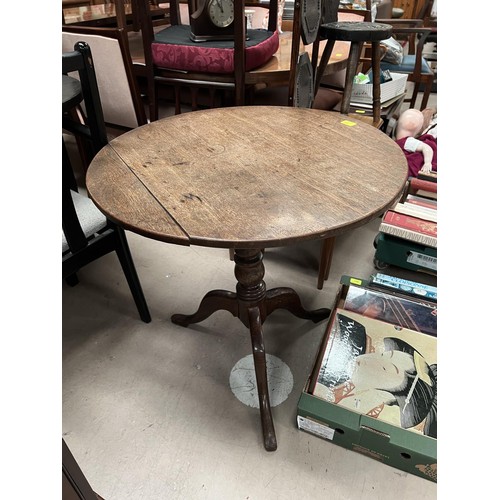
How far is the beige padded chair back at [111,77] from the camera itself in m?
1.48

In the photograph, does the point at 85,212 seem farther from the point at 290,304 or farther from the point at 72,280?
the point at 290,304

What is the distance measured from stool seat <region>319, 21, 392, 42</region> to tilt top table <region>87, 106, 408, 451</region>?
392mm

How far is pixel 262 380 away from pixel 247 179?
63cm

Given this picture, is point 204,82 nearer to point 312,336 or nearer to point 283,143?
point 283,143

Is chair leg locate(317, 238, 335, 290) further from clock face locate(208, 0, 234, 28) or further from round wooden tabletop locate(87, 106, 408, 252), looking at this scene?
clock face locate(208, 0, 234, 28)

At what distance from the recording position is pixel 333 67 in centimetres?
178

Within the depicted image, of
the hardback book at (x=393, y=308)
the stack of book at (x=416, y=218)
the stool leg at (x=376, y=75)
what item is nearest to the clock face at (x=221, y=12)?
the stool leg at (x=376, y=75)

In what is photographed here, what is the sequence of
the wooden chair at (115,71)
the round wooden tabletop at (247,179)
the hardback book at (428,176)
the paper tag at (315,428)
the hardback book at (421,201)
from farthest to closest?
the hardback book at (428,176)
the hardback book at (421,201)
the wooden chair at (115,71)
the paper tag at (315,428)
the round wooden tabletop at (247,179)

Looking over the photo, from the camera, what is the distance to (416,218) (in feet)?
5.38

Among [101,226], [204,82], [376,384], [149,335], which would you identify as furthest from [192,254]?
[376,384]

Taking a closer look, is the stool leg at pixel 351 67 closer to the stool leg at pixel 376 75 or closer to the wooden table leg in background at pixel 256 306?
the stool leg at pixel 376 75

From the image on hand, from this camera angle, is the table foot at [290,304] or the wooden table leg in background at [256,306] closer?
the wooden table leg in background at [256,306]

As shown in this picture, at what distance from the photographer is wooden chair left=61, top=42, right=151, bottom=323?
95cm

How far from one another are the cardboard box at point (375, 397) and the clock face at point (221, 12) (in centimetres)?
124
